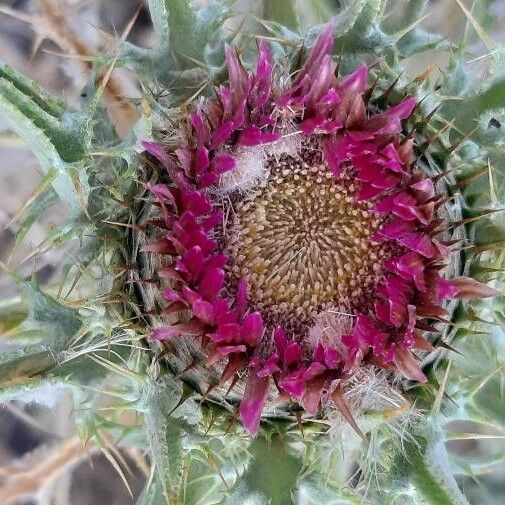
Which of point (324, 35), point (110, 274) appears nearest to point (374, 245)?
point (324, 35)

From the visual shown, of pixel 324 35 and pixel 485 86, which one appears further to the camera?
pixel 485 86

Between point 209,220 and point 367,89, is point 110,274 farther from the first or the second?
point 367,89

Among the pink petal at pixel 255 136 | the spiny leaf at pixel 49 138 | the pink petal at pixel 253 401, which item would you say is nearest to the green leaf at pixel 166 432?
the pink petal at pixel 253 401

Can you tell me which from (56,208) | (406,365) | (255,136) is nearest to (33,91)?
(255,136)

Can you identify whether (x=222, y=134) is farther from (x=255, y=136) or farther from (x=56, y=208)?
(x=56, y=208)

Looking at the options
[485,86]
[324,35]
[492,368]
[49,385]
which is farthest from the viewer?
[492,368]

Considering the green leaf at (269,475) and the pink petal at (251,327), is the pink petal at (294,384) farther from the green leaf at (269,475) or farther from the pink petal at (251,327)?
the green leaf at (269,475)
